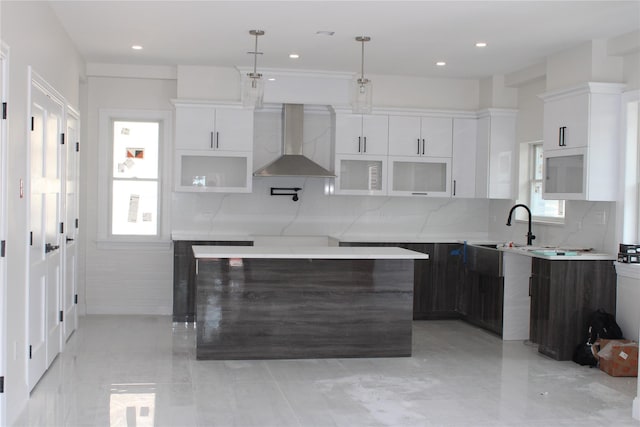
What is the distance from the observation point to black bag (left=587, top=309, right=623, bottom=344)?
17.5 feet

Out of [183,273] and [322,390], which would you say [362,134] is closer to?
[183,273]

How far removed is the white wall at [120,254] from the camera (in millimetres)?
7230

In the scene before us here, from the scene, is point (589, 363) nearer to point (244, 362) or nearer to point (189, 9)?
point (244, 362)

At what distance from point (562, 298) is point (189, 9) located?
359 centimetres

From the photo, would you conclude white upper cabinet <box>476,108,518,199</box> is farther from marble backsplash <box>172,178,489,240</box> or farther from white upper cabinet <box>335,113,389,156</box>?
white upper cabinet <box>335,113,389,156</box>

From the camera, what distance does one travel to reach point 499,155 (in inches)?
288

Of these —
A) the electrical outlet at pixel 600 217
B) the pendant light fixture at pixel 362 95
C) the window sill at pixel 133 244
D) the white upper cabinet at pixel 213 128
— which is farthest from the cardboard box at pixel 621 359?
the window sill at pixel 133 244

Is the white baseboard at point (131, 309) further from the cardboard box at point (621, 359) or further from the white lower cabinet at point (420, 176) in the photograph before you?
the cardboard box at point (621, 359)

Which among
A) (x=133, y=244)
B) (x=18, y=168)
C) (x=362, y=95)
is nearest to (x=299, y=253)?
(x=362, y=95)

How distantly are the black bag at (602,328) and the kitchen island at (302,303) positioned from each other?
1399mm

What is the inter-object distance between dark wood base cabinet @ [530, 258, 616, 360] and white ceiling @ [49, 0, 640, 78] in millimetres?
1843

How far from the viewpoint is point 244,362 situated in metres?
5.26

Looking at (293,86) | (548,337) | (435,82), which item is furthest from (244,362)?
(435,82)

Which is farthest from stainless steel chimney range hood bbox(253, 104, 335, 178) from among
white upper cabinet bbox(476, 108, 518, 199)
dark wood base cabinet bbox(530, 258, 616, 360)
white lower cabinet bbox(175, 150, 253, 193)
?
dark wood base cabinet bbox(530, 258, 616, 360)
